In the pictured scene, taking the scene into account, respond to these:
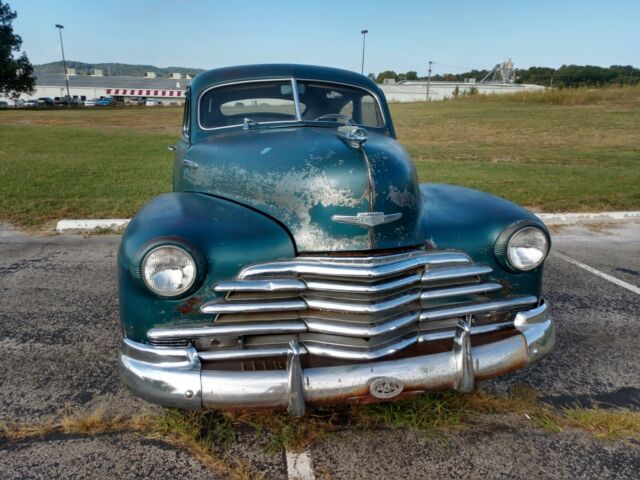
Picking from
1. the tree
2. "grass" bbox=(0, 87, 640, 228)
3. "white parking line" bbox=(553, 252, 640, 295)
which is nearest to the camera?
"white parking line" bbox=(553, 252, 640, 295)

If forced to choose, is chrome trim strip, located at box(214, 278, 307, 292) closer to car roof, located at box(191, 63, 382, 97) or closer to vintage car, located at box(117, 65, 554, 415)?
vintage car, located at box(117, 65, 554, 415)

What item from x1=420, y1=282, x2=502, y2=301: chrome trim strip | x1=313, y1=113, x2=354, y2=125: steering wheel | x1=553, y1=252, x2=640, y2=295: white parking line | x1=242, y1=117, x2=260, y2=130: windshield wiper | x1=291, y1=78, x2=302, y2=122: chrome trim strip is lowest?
x1=553, y1=252, x2=640, y2=295: white parking line

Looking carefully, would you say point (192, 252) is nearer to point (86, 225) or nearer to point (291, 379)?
point (291, 379)

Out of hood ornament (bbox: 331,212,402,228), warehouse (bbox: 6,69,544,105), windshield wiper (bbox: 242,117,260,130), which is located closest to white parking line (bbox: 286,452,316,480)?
hood ornament (bbox: 331,212,402,228)

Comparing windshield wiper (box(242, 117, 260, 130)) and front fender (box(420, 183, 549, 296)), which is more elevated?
windshield wiper (box(242, 117, 260, 130))

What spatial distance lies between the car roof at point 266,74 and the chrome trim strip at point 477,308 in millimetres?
2004

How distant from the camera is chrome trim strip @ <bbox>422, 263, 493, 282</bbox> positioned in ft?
7.24

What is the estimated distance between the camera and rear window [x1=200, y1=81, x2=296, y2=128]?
340cm

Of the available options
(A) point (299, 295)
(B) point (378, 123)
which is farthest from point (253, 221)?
(B) point (378, 123)

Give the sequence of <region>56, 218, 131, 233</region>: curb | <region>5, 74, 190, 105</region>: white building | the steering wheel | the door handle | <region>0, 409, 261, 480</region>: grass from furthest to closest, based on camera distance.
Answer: <region>5, 74, 190, 105</region>: white building, <region>56, 218, 131, 233</region>: curb, the steering wheel, the door handle, <region>0, 409, 261, 480</region>: grass

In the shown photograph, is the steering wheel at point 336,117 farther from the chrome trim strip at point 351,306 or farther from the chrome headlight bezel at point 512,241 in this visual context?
the chrome trim strip at point 351,306

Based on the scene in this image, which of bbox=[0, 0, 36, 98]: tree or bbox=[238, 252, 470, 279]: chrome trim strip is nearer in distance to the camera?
bbox=[238, 252, 470, 279]: chrome trim strip

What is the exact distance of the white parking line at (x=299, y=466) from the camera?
7.02 feet

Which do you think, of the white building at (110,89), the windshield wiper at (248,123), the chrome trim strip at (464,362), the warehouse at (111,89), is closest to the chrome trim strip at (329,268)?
the chrome trim strip at (464,362)
